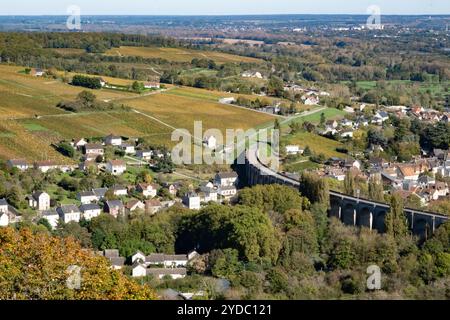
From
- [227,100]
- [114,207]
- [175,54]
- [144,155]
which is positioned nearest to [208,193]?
[114,207]

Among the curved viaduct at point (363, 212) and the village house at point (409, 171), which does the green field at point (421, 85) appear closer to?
the village house at point (409, 171)

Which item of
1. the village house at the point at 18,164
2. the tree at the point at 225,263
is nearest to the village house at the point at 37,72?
the village house at the point at 18,164

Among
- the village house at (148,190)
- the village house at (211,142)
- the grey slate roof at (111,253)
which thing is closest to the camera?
the grey slate roof at (111,253)

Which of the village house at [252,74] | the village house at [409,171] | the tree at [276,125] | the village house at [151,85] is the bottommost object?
the village house at [409,171]

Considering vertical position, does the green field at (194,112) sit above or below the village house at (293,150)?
above

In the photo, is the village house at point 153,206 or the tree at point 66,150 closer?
the village house at point 153,206

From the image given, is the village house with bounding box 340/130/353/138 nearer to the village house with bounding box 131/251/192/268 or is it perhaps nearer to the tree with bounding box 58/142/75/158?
the tree with bounding box 58/142/75/158

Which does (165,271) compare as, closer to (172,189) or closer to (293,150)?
(172,189)
